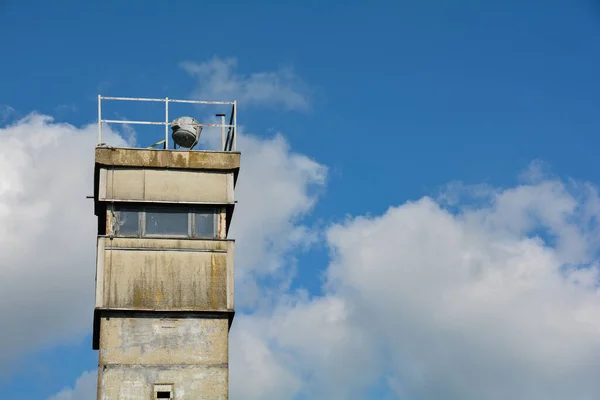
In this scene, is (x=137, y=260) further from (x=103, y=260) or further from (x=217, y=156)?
(x=217, y=156)

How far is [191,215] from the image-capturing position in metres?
35.9

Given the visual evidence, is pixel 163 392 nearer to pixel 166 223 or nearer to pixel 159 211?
pixel 166 223

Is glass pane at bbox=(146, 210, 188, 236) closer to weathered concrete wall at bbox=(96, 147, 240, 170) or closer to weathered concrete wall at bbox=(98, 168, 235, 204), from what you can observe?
weathered concrete wall at bbox=(98, 168, 235, 204)

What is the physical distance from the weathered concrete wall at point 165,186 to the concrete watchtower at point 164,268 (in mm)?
30

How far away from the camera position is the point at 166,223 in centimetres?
3569

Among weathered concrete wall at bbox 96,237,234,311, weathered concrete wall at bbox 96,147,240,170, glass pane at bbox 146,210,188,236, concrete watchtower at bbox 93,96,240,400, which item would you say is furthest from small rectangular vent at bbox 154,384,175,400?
weathered concrete wall at bbox 96,147,240,170

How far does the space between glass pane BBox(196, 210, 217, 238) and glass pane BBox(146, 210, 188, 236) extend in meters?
0.36

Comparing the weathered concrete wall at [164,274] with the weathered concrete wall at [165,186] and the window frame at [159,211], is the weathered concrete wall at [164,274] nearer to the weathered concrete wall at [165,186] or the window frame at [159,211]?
the window frame at [159,211]

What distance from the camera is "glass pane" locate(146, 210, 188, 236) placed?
35.5 meters

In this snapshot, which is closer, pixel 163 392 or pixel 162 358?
pixel 163 392

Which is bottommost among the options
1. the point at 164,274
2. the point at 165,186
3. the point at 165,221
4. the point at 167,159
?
the point at 164,274

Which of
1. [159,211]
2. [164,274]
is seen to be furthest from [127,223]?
[164,274]

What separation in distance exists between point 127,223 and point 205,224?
2295 mm

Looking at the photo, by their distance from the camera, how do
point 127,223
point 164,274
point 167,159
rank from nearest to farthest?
point 164,274, point 127,223, point 167,159
